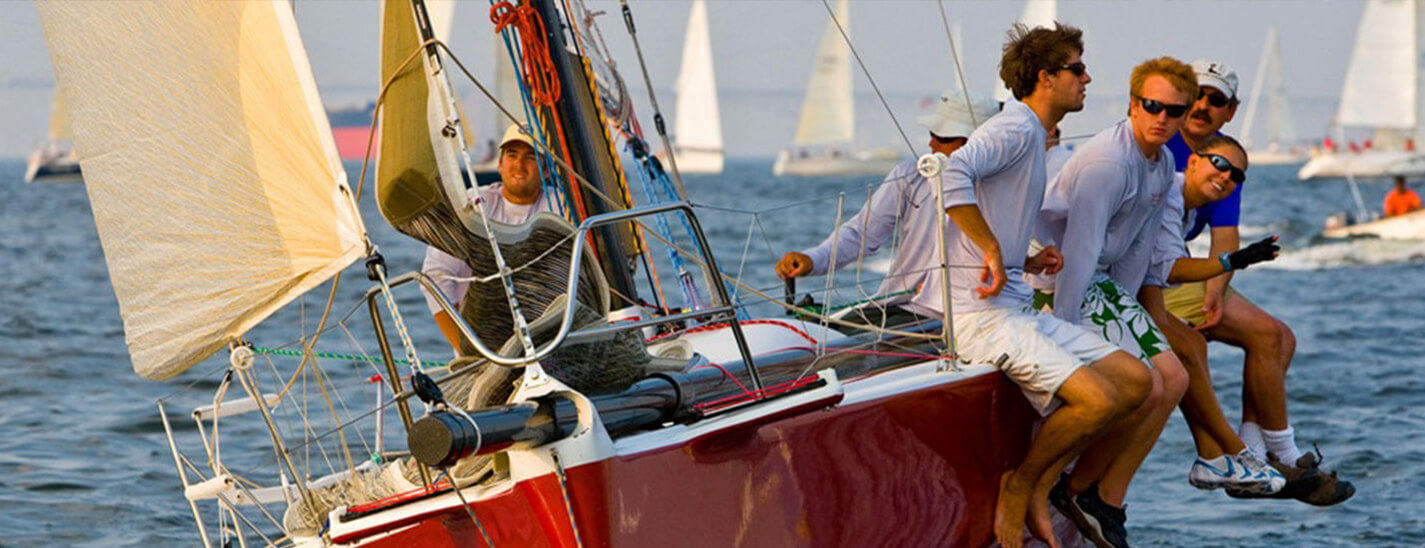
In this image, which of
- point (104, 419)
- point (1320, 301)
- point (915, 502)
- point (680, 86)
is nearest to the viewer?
point (915, 502)

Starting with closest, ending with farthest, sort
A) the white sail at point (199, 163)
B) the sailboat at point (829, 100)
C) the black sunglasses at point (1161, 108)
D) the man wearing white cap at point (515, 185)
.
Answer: the white sail at point (199, 163) < the black sunglasses at point (1161, 108) < the man wearing white cap at point (515, 185) < the sailboat at point (829, 100)

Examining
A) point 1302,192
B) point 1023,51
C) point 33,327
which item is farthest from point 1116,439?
point 1302,192

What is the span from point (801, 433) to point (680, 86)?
66.6m

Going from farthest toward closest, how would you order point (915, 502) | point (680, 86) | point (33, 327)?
point (680, 86)
point (33, 327)
point (915, 502)

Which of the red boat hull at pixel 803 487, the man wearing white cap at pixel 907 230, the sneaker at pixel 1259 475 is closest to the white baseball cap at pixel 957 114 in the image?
the man wearing white cap at pixel 907 230

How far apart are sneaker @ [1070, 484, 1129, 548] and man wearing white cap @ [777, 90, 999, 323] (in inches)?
30.7

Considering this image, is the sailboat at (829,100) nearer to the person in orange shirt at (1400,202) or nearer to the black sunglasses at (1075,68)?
the person in orange shirt at (1400,202)

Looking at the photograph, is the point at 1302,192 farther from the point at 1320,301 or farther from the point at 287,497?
the point at 287,497

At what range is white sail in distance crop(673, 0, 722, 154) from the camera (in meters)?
66.1

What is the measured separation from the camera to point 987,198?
219 inches

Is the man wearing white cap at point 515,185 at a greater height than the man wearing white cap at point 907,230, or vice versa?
the man wearing white cap at point 515,185

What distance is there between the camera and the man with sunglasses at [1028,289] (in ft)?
17.9

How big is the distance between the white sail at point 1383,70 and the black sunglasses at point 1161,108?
4774 cm

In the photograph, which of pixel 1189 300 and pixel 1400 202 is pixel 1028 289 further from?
pixel 1400 202
